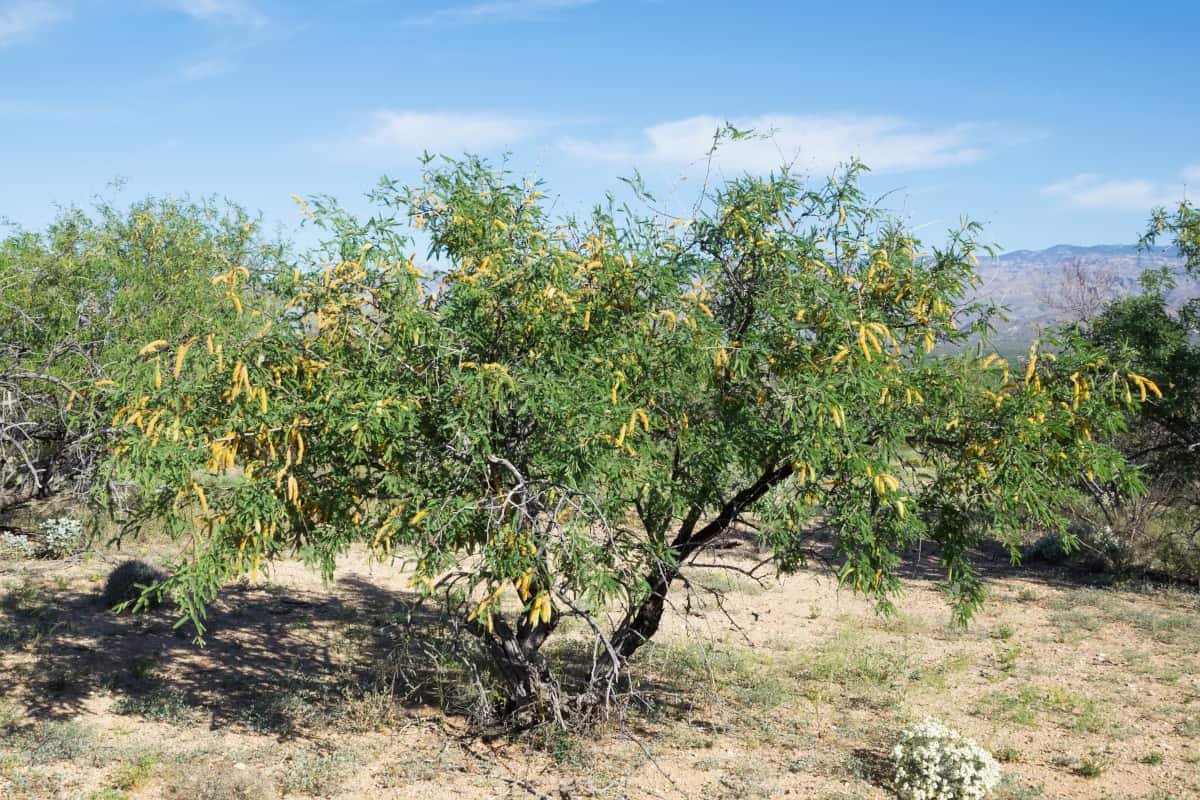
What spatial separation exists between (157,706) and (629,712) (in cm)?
419

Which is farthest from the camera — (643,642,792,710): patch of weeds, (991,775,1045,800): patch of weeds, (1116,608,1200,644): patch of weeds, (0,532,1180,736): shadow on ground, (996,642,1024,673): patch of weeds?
(1116,608,1200,644): patch of weeds

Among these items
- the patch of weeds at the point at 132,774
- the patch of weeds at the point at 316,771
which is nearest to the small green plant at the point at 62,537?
the patch of weeds at the point at 132,774

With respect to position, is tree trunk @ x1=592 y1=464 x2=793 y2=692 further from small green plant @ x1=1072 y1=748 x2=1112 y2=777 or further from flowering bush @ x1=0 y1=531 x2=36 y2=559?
flowering bush @ x1=0 y1=531 x2=36 y2=559

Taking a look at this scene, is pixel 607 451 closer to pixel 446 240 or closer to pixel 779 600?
pixel 446 240

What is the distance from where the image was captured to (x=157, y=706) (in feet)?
26.5

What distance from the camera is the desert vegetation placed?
5055mm

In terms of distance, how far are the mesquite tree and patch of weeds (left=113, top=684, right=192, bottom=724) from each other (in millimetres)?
3202

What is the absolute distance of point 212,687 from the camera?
8.82 meters

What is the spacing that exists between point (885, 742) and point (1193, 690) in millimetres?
3864

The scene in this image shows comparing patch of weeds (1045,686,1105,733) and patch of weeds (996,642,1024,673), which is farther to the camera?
patch of weeds (996,642,1024,673)

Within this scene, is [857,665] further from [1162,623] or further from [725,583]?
[1162,623]

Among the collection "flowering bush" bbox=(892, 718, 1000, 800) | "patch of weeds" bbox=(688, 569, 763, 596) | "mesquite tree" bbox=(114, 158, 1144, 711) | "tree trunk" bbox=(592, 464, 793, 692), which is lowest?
"patch of weeds" bbox=(688, 569, 763, 596)

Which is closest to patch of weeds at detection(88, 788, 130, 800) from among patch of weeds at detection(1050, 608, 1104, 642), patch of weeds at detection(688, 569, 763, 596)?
patch of weeds at detection(688, 569, 763, 596)

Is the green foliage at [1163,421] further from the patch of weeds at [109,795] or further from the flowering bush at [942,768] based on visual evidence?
the patch of weeds at [109,795]
